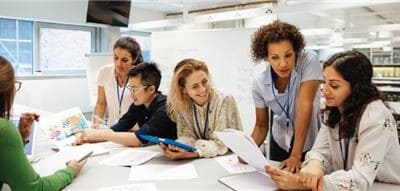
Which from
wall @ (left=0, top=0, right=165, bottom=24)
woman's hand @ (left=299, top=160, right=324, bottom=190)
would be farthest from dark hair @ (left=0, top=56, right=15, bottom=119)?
wall @ (left=0, top=0, right=165, bottom=24)

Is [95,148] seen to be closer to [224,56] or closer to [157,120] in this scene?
[157,120]

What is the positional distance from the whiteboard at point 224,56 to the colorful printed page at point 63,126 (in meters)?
A: 1.51

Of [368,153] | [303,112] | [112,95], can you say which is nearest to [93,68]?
[112,95]

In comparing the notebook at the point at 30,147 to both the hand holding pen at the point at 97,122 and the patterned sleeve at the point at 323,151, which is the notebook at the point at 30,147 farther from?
the patterned sleeve at the point at 323,151

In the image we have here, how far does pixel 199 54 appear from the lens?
3961 mm

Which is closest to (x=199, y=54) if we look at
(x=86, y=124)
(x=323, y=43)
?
(x=86, y=124)

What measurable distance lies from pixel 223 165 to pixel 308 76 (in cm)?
55

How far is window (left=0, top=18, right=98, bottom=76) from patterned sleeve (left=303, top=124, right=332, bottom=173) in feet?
13.0

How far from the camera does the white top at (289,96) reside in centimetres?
157

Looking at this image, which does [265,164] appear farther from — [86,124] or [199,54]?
[199,54]

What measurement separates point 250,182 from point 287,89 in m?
0.57

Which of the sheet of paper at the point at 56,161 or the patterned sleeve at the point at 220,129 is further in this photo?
the patterned sleeve at the point at 220,129

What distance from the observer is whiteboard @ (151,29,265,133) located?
354 cm

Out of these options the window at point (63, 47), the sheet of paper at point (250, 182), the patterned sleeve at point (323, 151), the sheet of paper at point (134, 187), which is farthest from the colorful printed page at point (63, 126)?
the window at point (63, 47)
